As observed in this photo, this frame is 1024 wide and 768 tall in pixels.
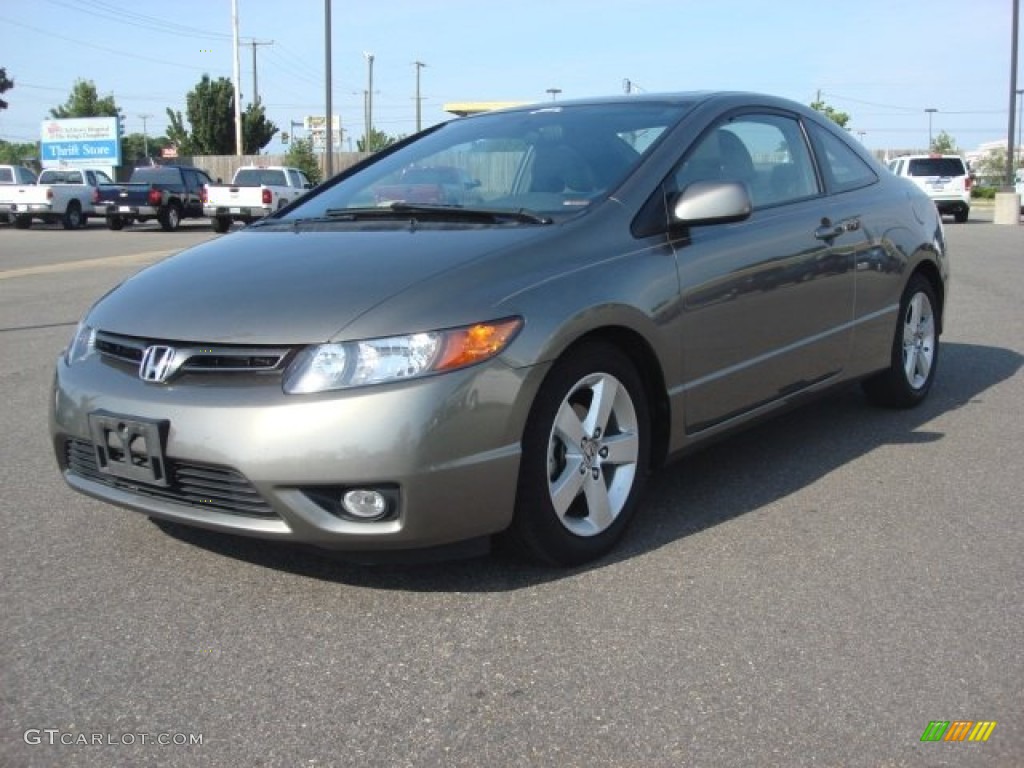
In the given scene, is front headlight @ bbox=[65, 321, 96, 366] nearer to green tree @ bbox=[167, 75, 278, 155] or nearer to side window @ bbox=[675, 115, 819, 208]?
side window @ bbox=[675, 115, 819, 208]

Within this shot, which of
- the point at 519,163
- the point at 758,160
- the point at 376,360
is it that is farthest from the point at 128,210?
the point at 376,360

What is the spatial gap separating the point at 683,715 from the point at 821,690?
39 centimetres

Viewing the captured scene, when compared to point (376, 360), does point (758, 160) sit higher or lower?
higher

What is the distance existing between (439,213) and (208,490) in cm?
142

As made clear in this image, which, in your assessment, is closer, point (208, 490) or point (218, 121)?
point (208, 490)

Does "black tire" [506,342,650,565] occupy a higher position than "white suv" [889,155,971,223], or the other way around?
"white suv" [889,155,971,223]

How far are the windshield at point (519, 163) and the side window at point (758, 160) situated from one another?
0.63 ft

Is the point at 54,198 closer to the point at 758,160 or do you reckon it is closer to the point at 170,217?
the point at 170,217

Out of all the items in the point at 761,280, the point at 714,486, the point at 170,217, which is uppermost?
the point at 170,217

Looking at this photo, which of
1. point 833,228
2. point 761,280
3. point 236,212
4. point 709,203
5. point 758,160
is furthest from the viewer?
point 236,212

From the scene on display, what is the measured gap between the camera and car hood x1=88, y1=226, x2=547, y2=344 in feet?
10.2

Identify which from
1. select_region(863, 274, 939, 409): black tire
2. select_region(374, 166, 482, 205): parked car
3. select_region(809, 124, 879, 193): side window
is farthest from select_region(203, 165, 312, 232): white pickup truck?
select_region(374, 166, 482, 205): parked car

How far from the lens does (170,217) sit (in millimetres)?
28719

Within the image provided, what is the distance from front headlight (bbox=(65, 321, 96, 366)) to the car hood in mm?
44
